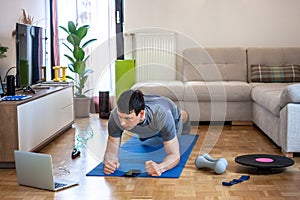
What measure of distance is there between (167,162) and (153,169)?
0.49 feet

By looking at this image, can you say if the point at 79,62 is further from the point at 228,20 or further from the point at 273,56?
the point at 273,56

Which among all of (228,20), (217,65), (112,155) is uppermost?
(228,20)

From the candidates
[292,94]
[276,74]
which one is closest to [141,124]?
[292,94]

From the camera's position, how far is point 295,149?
12.9 feet

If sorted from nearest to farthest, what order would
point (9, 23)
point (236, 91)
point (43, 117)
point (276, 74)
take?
point (43, 117) < point (9, 23) < point (236, 91) < point (276, 74)

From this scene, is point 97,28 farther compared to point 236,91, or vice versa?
point 97,28

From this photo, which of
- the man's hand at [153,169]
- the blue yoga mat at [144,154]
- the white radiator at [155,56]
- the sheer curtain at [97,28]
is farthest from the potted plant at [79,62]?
the man's hand at [153,169]

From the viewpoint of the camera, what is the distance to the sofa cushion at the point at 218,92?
5496mm

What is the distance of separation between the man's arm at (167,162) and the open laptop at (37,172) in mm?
525

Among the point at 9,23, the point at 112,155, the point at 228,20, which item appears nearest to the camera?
the point at 112,155

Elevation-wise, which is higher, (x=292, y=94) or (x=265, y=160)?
(x=292, y=94)

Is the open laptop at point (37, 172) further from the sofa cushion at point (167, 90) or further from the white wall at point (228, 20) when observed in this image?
the white wall at point (228, 20)

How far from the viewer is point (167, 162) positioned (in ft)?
11.8

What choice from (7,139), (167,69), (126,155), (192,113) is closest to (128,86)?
(167,69)
